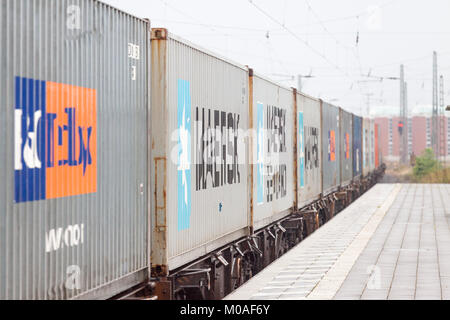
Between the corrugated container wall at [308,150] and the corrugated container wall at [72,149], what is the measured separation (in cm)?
1026

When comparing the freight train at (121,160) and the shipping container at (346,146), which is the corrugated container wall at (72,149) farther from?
the shipping container at (346,146)

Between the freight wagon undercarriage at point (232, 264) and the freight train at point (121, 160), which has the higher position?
the freight train at point (121, 160)

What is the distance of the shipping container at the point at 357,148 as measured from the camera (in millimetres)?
31972

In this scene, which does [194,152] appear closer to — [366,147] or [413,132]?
[366,147]

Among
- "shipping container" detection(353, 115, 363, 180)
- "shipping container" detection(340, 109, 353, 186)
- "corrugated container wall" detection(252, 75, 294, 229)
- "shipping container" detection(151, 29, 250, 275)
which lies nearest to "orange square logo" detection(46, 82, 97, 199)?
"shipping container" detection(151, 29, 250, 275)

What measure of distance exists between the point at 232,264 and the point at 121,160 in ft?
14.6

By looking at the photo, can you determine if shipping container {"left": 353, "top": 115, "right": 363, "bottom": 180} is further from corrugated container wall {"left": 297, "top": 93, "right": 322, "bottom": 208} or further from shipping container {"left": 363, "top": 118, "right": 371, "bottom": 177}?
corrugated container wall {"left": 297, "top": 93, "right": 322, "bottom": 208}

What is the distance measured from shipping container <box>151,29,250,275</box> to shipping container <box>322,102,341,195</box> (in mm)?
10847

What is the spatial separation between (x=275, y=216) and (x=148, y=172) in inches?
282

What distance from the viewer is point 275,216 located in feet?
47.7

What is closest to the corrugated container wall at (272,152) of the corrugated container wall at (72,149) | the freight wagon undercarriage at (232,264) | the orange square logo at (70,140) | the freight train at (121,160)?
the freight train at (121,160)

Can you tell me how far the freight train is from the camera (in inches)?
206
